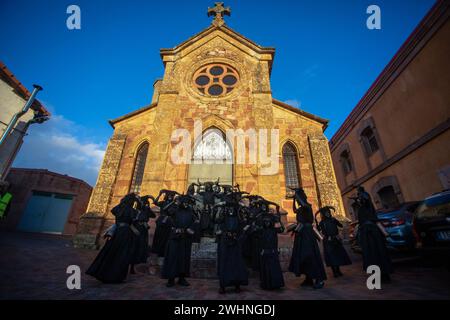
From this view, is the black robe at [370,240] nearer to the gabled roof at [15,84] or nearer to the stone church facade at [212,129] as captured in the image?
the stone church facade at [212,129]

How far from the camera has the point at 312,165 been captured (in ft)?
32.5

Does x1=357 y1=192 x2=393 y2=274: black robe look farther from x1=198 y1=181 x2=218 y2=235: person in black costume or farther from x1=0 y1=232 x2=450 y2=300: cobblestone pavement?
x1=198 y1=181 x2=218 y2=235: person in black costume

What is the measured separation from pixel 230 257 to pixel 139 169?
801 cm

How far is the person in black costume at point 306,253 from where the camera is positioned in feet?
13.9

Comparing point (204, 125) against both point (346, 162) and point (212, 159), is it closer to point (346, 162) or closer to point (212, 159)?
point (212, 159)

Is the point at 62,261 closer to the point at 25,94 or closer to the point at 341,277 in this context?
the point at 341,277

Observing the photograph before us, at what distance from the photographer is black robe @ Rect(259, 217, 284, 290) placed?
4.10 m

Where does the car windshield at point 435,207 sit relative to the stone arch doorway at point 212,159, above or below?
below

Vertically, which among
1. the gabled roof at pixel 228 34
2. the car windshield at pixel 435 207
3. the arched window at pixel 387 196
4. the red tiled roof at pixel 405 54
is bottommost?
the car windshield at pixel 435 207

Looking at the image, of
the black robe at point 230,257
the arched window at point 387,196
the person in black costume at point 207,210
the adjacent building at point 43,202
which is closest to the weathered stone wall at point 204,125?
the person in black costume at point 207,210

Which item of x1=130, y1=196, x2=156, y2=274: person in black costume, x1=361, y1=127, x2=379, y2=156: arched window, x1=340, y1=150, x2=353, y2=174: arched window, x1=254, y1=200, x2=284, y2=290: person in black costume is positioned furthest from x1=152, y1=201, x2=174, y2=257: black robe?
x1=340, y1=150, x2=353, y2=174: arched window

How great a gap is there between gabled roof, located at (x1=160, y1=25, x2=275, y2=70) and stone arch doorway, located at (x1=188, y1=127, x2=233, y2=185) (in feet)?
21.2

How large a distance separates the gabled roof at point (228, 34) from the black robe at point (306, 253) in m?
10.8
